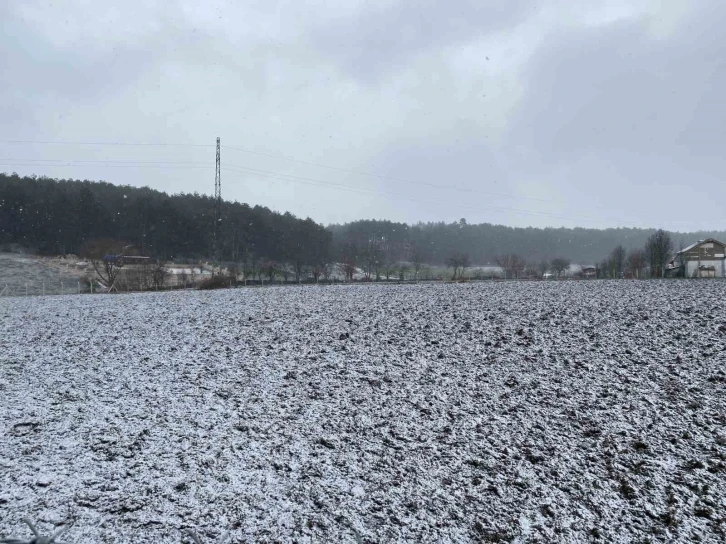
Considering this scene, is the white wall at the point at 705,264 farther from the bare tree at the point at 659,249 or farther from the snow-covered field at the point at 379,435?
the snow-covered field at the point at 379,435

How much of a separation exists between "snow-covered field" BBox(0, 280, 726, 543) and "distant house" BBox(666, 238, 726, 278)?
2969 cm

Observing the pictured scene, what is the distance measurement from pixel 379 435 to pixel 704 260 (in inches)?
1620

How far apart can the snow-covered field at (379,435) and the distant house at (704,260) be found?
97.4 feet

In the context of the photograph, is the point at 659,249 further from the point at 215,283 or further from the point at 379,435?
the point at 379,435

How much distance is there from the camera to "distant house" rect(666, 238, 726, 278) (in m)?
35.3

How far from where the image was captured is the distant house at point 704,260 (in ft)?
116

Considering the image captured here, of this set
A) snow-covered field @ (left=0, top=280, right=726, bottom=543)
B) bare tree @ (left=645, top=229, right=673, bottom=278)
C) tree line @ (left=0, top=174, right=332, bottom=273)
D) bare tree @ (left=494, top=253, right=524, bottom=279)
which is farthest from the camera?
bare tree @ (left=494, top=253, right=524, bottom=279)

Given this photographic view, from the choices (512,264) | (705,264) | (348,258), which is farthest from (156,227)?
(705,264)

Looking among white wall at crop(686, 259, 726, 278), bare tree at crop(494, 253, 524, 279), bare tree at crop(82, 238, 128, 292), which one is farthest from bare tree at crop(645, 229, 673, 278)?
bare tree at crop(82, 238, 128, 292)

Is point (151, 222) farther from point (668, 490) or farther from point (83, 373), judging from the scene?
point (668, 490)

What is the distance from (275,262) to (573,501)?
65776mm

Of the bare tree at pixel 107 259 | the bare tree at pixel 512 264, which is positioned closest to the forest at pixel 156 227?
the bare tree at pixel 107 259

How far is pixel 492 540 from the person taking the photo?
14.3 ft

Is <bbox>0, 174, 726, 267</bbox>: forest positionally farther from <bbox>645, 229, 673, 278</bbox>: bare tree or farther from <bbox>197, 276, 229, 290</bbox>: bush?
<bbox>645, 229, 673, 278</bbox>: bare tree
